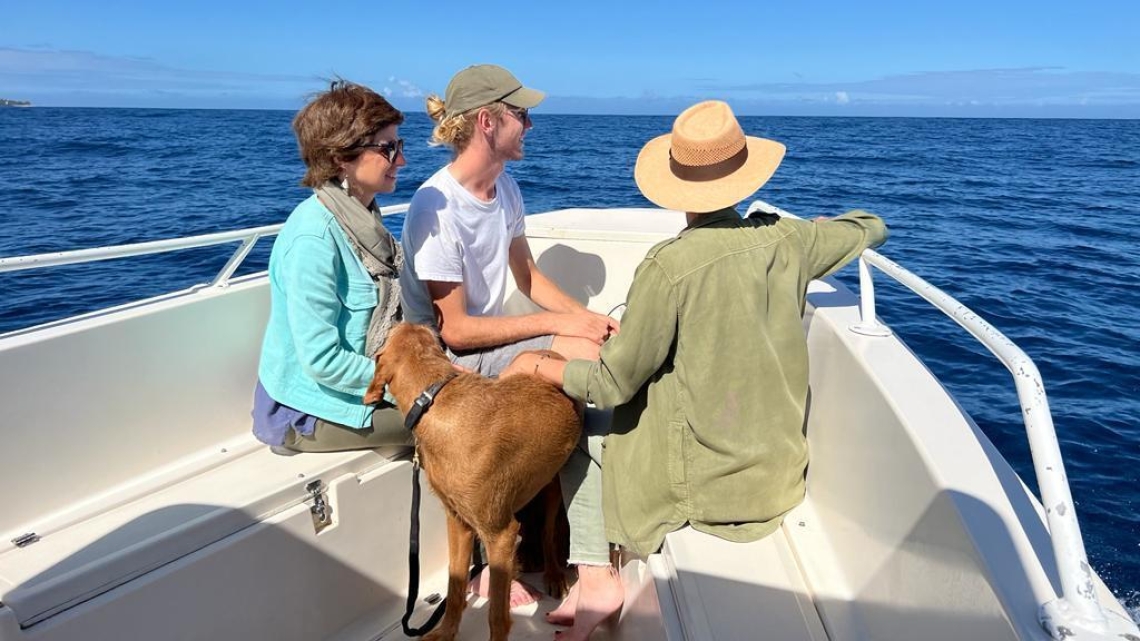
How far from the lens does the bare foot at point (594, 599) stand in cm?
261

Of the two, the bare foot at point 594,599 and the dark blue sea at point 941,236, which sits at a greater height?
the bare foot at point 594,599

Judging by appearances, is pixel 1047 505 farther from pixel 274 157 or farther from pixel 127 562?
pixel 274 157

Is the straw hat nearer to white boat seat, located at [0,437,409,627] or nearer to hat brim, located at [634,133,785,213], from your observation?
hat brim, located at [634,133,785,213]

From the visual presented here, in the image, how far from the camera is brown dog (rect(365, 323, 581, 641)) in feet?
7.55

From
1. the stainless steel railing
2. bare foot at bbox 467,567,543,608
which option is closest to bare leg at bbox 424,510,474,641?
bare foot at bbox 467,567,543,608

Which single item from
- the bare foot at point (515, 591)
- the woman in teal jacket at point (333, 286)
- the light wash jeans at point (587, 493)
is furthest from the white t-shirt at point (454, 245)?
the bare foot at point (515, 591)

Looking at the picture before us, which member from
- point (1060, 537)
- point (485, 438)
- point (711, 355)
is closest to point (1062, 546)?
point (1060, 537)

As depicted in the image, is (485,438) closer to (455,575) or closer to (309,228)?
(455,575)

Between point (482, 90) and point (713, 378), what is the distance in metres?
1.51

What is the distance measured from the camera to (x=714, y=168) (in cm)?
220

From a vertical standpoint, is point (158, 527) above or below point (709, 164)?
below

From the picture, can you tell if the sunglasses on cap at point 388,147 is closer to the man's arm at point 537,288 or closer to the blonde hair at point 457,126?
the blonde hair at point 457,126

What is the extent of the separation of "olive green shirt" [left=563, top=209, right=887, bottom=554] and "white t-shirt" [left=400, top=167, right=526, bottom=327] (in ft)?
2.82

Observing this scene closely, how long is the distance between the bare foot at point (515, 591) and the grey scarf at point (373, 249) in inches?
43.0
